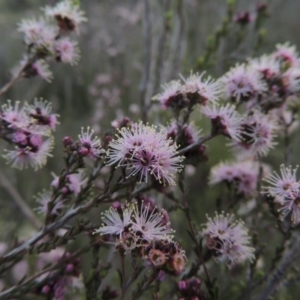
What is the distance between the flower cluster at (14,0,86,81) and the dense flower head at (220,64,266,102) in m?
0.67

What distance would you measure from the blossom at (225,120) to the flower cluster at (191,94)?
50 mm

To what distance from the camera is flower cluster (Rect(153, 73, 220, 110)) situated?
61.6 inches

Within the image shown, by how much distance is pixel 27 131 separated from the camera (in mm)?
1491

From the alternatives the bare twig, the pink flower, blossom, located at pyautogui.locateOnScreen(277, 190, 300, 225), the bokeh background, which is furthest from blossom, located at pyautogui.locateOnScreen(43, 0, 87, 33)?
the bare twig

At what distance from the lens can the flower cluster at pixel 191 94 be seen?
1564mm

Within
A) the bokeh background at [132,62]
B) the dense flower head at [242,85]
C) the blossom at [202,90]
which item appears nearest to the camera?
the blossom at [202,90]

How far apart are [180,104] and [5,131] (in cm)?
64

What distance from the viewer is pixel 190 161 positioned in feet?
4.96

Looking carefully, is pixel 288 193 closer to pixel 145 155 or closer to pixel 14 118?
pixel 145 155

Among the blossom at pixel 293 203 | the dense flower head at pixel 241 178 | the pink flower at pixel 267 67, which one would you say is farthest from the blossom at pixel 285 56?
the blossom at pixel 293 203

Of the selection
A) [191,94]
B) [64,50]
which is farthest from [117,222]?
[64,50]

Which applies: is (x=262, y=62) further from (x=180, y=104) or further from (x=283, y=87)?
(x=180, y=104)

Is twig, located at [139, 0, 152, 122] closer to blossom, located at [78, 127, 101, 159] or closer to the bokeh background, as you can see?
the bokeh background

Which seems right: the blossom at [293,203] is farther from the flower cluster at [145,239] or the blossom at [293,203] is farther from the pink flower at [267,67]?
the pink flower at [267,67]
